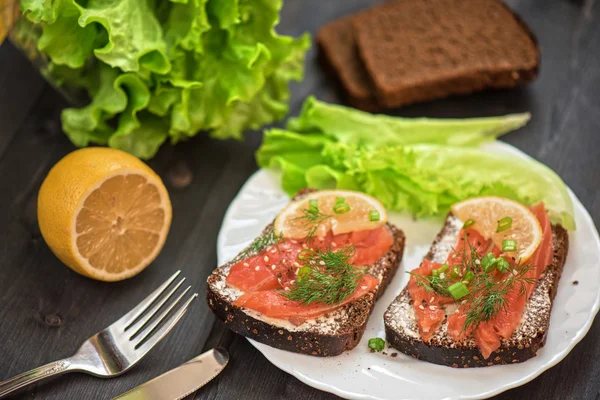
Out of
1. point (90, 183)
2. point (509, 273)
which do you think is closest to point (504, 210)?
point (509, 273)

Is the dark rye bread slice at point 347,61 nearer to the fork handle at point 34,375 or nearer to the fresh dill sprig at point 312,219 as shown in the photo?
the fresh dill sprig at point 312,219

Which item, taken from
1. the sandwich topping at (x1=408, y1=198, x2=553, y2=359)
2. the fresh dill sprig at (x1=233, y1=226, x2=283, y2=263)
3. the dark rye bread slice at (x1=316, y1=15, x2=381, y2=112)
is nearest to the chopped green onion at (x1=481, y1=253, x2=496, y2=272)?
the sandwich topping at (x1=408, y1=198, x2=553, y2=359)

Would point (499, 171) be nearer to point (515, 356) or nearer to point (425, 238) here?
point (425, 238)

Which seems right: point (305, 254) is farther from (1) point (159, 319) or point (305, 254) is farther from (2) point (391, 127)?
(2) point (391, 127)

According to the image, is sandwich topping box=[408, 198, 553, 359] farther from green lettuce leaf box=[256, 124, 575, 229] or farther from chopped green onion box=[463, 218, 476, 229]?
green lettuce leaf box=[256, 124, 575, 229]

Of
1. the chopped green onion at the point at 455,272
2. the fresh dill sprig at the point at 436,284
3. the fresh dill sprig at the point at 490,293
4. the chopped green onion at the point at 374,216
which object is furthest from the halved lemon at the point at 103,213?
the fresh dill sprig at the point at 490,293

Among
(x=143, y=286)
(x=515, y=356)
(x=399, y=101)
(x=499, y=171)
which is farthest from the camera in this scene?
(x=399, y=101)

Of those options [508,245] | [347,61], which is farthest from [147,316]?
[347,61]
